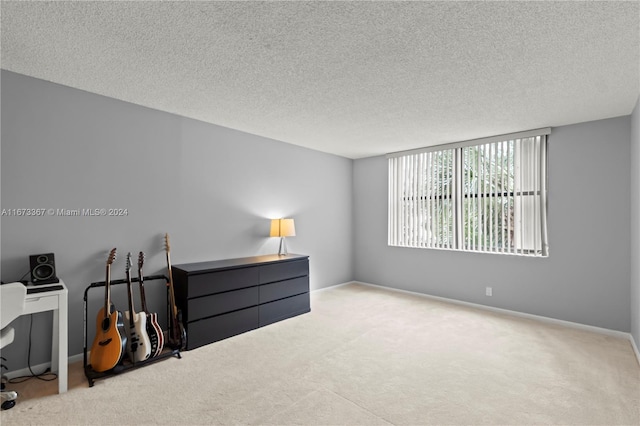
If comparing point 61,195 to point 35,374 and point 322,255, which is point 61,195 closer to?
point 35,374

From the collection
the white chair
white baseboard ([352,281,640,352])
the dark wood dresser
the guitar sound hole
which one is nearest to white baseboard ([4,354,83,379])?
the white chair

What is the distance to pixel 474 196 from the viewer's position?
4.71m

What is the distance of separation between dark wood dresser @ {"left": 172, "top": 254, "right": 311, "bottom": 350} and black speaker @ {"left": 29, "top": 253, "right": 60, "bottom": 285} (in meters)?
1.03

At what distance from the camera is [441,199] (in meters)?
5.09

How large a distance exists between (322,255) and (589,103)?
400 centimetres

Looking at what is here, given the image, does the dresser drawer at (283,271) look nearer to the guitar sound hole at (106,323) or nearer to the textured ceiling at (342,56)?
the guitar sound hole at (106,323)

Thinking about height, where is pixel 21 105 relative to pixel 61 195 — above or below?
above

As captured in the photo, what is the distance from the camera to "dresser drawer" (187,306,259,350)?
324 cm

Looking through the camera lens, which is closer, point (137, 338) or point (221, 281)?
point (137, 338)

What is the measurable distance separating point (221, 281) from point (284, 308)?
1.01m

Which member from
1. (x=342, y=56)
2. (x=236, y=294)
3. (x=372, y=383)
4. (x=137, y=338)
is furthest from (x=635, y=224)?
(x=137, y=338)

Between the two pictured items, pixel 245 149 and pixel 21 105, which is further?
pixel 245 149

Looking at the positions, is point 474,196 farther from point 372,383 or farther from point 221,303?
point 221,303

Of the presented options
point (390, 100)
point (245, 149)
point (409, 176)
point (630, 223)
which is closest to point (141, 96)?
point (245, 149)
